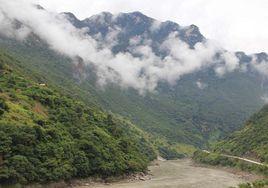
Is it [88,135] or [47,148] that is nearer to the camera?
[47,148]

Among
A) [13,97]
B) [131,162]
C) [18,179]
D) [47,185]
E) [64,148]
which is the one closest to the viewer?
[18,179]

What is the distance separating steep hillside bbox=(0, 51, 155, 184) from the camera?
115m

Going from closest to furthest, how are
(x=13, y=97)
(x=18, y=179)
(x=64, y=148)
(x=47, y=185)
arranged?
1. (x=18, y=179)
2. (x=47, y=185)
3. (x=64, y=148)
4. (x=13, y=97)

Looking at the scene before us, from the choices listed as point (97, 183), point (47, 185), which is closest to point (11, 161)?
point (47, 185)

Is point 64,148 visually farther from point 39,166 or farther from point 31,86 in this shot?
point 31,86

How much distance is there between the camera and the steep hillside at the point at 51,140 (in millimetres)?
115312

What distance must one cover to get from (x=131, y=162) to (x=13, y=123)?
1901 inches

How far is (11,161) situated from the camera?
112 metres

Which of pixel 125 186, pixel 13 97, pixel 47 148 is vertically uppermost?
pixel 13 97

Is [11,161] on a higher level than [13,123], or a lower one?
lower

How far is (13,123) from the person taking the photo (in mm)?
122812

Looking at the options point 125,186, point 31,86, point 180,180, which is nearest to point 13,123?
point 125,186

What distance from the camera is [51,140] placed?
13125cm

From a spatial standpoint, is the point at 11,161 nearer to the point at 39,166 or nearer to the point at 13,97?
the point at 39,166
